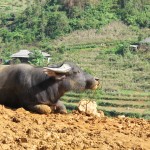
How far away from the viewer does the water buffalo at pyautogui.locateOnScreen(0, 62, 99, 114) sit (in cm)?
593

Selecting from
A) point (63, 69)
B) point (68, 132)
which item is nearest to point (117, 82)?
point (63, 69)

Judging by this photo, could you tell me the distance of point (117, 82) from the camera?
36969mm

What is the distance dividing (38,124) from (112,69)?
3669 centimetres

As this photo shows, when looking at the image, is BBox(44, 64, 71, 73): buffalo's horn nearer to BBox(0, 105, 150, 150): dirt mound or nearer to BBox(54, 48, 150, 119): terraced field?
BBox(0, 105, 150, 150): dirt mound

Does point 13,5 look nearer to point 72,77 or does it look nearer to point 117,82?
point 117,82

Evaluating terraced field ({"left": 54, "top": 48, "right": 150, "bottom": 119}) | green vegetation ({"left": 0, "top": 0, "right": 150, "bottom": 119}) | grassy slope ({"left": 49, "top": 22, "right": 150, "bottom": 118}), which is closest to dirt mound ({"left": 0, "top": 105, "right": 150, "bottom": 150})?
grassy slope ({"left": 49, "top": 22, "right": 150, "bottom": 118})

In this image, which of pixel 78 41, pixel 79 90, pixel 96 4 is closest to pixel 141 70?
pixel 78 41

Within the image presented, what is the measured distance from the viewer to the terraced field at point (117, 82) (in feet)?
103

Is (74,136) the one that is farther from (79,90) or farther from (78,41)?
(78,41)

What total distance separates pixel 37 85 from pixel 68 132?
1.57 metres

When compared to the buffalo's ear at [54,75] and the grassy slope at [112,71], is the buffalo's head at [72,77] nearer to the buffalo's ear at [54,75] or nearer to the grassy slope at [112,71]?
the buffalo's ear at [54,75]

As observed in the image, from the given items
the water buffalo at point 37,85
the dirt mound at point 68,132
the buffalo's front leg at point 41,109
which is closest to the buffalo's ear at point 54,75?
the water buffalo at point 37,85

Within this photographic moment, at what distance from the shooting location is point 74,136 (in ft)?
14.3

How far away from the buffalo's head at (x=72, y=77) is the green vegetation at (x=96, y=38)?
22.3 metres
